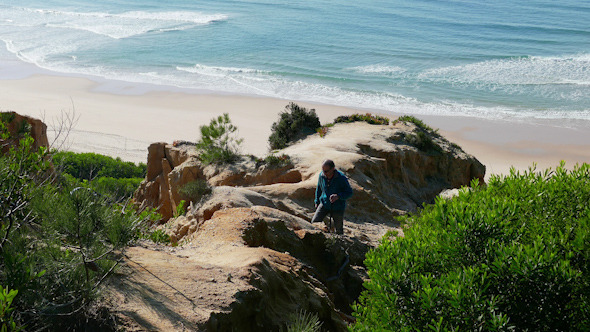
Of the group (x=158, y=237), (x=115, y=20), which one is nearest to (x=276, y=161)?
(x=158, y=237)

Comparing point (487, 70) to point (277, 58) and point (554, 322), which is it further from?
point (554, 322)

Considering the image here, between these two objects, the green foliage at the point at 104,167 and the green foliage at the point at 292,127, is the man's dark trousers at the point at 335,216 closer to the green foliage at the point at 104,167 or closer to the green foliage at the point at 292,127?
the green foliage at the point at 292,127

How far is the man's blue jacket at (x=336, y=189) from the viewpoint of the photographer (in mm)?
10133

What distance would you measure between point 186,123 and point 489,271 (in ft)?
88.5

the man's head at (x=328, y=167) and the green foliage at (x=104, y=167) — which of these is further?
the green foliage at (x=104, y=167)

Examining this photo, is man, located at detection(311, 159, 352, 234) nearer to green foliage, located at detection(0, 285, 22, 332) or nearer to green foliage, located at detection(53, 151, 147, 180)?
green foliage, located at detection(0, 285, 22, 332)

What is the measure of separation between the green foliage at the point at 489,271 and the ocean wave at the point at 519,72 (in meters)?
35.4

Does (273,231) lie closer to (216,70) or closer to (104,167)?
(104,167)

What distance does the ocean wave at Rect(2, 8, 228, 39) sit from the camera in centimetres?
5703

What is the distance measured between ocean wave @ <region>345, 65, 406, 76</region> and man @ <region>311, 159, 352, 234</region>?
32.2 metres

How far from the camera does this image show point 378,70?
4222 centimetres

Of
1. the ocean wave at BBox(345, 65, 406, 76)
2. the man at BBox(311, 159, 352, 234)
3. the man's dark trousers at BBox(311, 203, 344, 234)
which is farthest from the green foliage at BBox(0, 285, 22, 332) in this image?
the ocean wave at BBox(345, 65, 406, 76)

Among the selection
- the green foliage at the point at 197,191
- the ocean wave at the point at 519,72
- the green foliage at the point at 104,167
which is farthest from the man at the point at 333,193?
the ocean wave at the point at 519,72

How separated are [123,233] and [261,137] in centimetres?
2301
